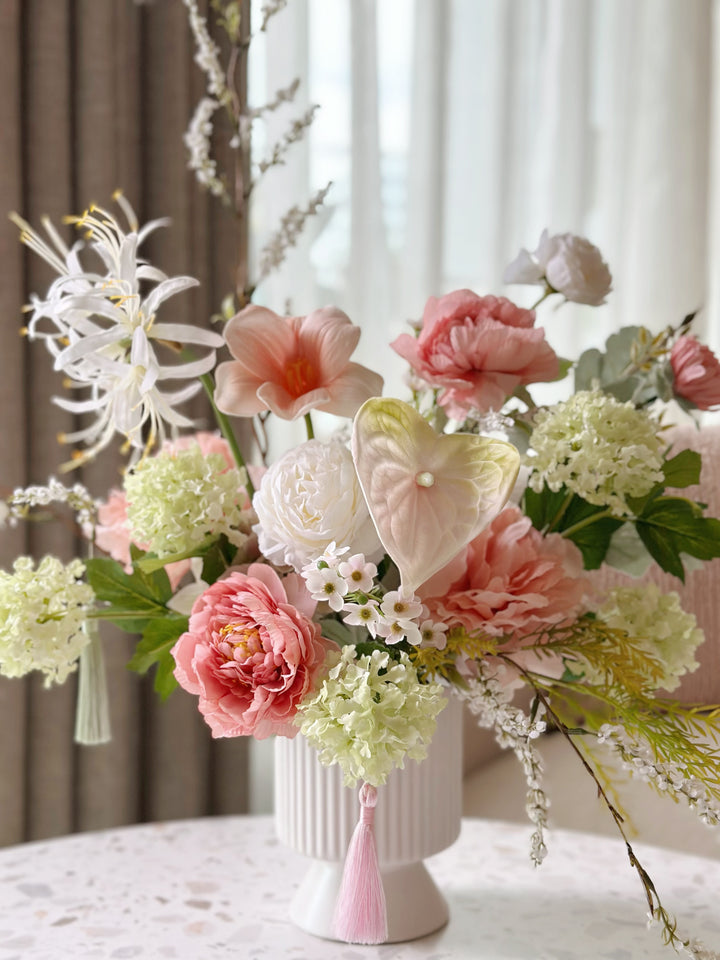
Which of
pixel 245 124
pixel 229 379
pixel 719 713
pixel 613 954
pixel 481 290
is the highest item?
pixel 481 290

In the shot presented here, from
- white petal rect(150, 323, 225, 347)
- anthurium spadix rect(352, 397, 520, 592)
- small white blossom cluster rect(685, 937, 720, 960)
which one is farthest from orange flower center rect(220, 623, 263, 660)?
small white blossom cluster rect(685, 937, 720, 960)

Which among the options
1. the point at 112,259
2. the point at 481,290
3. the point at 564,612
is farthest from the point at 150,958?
the point at 481,290

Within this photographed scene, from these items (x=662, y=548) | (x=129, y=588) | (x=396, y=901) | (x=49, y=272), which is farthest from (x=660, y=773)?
(x=49, y=272)

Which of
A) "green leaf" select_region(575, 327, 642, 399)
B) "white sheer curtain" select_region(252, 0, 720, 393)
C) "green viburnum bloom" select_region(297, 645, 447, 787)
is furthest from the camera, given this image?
"white sheer curtain" select_region(252, 0, 720, 393)

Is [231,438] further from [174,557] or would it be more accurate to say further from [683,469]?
[683,469]

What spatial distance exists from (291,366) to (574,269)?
0.22 m

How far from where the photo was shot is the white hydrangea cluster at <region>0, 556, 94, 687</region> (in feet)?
2.29

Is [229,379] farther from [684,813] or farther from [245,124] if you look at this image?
[684,813]

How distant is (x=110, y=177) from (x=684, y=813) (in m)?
1.14

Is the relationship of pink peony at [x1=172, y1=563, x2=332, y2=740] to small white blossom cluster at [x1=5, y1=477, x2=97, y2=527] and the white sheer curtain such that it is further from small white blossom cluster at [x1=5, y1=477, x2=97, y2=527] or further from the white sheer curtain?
the white sheer curtain

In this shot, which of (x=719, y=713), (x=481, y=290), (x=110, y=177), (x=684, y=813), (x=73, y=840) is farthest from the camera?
(x=481, y=290)

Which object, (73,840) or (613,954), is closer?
(613,954)

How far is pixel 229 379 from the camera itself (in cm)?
71

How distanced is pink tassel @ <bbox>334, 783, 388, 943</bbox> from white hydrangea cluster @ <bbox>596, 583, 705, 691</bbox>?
231 mm
